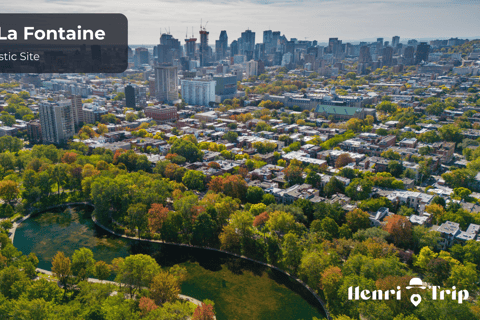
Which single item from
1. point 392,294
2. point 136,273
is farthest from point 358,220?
point 136,273

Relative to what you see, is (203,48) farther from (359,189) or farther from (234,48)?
(359,189)

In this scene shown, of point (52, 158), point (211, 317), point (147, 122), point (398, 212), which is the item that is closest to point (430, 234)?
point (398, 212)

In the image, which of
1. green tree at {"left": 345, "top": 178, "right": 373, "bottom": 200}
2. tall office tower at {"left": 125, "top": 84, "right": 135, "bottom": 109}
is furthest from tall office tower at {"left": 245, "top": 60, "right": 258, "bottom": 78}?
green tree at {"left": 345, "top": 178, "right": 373, "bottom": 200}

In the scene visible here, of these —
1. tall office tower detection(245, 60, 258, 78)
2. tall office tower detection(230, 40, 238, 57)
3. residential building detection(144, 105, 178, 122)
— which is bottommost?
residential building detection(144, 105, 178, 122)

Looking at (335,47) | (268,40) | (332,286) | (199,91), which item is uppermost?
(268,40)

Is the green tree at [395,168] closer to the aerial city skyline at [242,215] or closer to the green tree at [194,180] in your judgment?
the aerial city skyline at [242,215]

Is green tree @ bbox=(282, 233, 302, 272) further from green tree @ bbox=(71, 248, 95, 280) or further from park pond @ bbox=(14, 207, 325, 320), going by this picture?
green tree @ bbox=(71, 248, 95, 280)

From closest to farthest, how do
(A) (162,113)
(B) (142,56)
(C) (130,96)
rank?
1. (A) (162,113)
2. (C) (130,96)
3. (B) (142,56)
